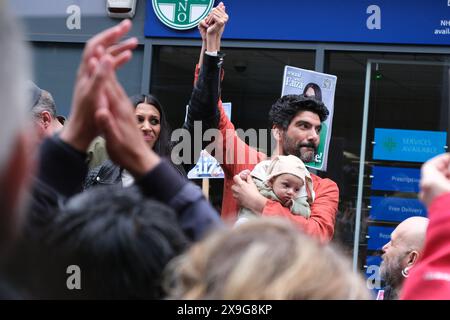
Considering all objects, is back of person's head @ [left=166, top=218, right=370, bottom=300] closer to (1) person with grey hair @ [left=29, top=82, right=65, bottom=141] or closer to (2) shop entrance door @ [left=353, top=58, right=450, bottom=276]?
(1) person with grey hair @ [left=29, top=82, right=65, bottom=141]

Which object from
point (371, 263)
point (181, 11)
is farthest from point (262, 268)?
point (181, 11)

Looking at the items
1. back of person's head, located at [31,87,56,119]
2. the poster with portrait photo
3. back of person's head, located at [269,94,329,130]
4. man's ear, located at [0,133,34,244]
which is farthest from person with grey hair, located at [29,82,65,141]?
man's ear, located at [0,133,34,244]

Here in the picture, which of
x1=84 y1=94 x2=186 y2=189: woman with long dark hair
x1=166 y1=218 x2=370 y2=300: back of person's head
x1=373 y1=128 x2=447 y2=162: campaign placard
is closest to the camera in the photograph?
x1=166 y1=218 x2=370 y2=300: back of person's head

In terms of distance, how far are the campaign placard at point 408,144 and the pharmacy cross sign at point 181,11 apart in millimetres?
1866

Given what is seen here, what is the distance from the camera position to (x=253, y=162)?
13.0ft

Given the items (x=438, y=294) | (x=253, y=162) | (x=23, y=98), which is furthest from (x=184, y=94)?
(x=23, y=98)

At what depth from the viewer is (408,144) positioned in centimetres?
676

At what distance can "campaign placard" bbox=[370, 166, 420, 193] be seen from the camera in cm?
676

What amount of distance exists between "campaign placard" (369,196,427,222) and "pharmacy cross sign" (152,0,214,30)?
2234 mm

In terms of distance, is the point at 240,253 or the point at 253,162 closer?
the point at 240,253

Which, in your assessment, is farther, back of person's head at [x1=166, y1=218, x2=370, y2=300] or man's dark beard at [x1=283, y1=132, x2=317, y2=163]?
man's dark beard at [x1=283, y1=132, x2=317, y2=163]

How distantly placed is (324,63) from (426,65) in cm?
89

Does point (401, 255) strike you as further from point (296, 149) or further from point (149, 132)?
point (149, 132)

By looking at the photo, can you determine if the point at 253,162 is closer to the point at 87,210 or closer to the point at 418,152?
the point at 87,210
